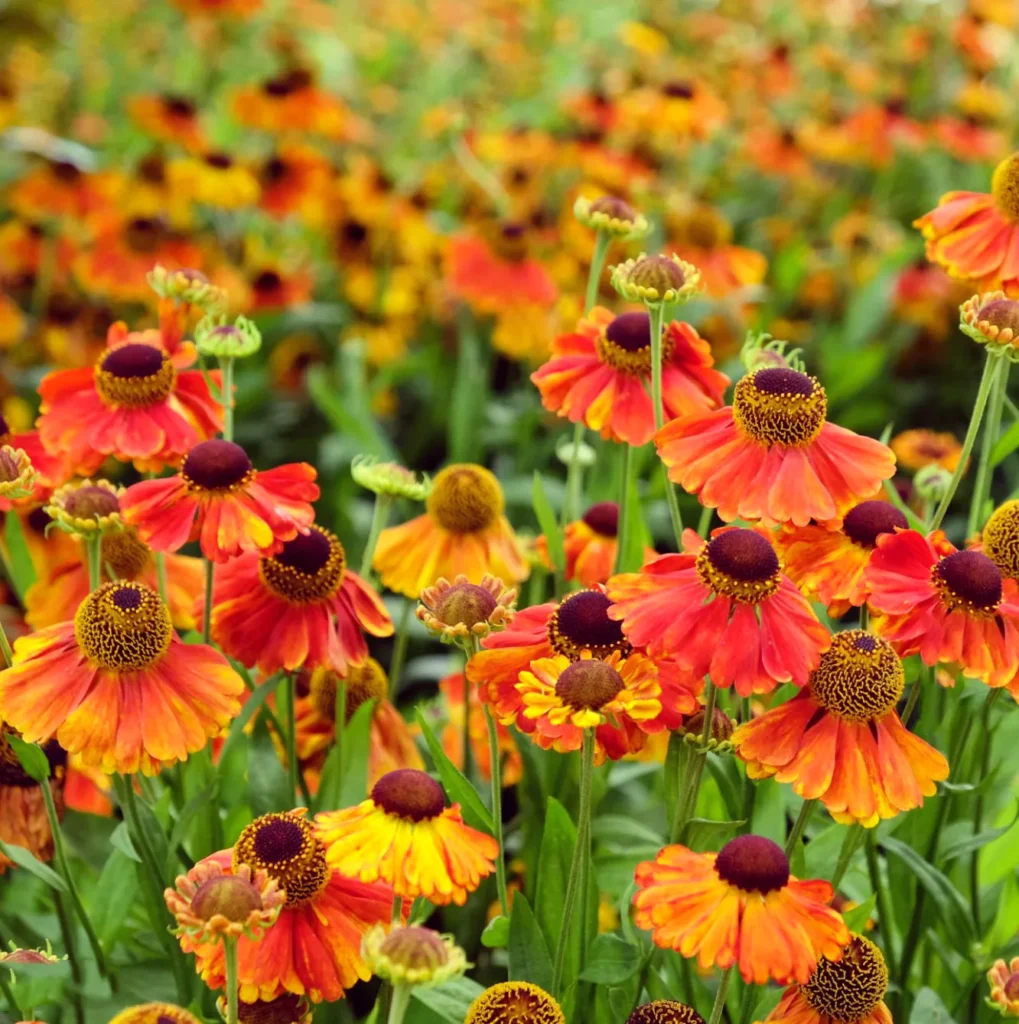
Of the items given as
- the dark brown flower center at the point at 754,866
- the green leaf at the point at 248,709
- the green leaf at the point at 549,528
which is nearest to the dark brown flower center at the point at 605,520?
the green leaf at the point at 549,528

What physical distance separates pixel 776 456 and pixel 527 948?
15.7 inches

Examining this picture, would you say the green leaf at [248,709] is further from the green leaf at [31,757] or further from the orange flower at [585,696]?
the orange flower at [585,696]

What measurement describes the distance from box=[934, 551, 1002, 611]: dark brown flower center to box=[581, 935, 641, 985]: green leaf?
0.34 m

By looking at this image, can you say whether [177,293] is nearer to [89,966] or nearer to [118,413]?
[118,413]

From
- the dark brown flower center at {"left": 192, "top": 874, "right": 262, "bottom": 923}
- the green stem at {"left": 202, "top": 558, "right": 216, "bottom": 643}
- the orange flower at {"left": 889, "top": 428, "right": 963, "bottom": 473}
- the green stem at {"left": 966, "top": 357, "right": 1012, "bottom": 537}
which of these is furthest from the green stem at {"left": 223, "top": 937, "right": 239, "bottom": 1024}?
the orange flower at {"left": 889, "top": 428, "right": 963, "bottom": 473}

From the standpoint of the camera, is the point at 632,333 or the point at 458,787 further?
the point at 632,333

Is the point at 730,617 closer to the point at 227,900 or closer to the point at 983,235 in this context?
the point at 227,900

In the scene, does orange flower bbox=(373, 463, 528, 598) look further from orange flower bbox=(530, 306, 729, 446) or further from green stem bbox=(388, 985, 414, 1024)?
green stem bbox=(388, 985, 414, 1024)

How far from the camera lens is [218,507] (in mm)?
1072

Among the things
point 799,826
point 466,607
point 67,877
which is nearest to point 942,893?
point 799,826

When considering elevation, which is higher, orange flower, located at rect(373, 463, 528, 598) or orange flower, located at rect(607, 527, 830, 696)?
orange flower, located at rect(607, 527, 830, 696)

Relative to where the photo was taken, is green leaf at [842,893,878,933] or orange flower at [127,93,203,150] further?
orange flower at [127,93,203,150]

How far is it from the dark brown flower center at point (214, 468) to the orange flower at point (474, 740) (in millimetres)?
397

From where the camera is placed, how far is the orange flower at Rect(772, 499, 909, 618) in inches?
42.0
